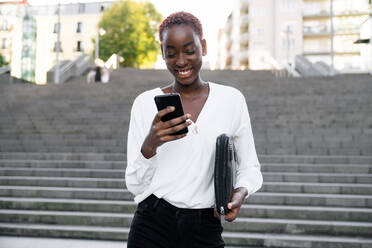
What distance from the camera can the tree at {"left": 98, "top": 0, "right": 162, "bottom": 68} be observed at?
3891cm

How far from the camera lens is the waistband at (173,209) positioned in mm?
1515

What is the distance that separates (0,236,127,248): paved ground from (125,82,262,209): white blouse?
4.02 m

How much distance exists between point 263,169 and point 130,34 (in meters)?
34.4

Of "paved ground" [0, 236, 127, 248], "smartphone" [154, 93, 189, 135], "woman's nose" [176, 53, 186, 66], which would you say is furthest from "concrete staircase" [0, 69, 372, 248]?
"smartphone" [154, 93, 189, 135]

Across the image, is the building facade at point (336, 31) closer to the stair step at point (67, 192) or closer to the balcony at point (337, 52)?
the balcony at point (337, 52)

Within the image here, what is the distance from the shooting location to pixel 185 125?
4.45ft

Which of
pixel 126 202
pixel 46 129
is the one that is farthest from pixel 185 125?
pixel 46 129

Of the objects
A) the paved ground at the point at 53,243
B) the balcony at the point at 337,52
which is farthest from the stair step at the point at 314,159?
the balcony at the point at 337,52

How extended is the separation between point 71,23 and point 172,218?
226 feet

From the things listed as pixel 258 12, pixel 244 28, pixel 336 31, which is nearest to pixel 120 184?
pixel 258 12

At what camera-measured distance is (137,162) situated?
1.47m

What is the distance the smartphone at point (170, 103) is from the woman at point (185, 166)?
152mm

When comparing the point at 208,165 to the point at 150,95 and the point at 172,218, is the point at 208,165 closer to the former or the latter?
the point at 172,218

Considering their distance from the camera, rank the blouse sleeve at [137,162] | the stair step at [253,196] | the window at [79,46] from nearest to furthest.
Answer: the blouse sleeve at [137,162] < the stair step at [253,196] < the window at [79,46]
